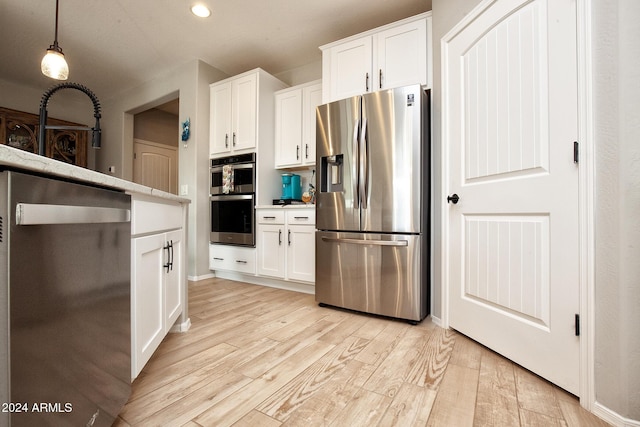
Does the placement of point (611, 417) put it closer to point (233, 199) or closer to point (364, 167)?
point (364, 167)

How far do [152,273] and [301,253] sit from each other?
5.34ft

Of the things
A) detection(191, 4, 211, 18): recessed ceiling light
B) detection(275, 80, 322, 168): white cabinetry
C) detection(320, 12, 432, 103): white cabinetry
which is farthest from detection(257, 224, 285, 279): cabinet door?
detection(191, 4, 211, 18): recessed ceiling light

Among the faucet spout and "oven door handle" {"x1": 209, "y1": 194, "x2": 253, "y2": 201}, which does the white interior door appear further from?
"oven door handle" {"x1": 209, "y1": 194, "x2": 253, "y2": 201}

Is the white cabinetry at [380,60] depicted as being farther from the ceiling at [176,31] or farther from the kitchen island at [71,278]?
the kitchen island at [71,278]

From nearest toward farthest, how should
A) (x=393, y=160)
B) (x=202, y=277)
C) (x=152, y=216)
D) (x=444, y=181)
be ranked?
(x=152, y=216), (x=444, y=181), (x=393, y=160), (x=202, y=277)

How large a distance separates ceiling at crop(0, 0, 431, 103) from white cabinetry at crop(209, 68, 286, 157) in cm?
34

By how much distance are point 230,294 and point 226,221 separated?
2.99 feet

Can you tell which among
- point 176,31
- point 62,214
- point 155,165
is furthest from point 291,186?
point 155,165

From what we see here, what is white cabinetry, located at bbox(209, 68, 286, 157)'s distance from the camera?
3.13m

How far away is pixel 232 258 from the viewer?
10.6 ft

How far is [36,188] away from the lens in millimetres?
552

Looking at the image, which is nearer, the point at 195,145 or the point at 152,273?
the point at 152,273

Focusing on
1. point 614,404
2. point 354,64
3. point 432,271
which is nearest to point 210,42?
point 354,64

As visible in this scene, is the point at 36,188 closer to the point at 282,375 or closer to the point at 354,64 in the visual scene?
the point at 282,375
